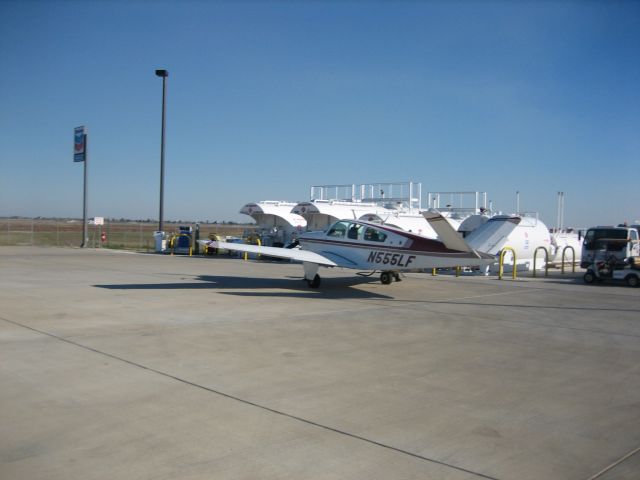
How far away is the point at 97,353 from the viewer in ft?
26.5

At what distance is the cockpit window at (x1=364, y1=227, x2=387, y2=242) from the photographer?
1625 centimetres

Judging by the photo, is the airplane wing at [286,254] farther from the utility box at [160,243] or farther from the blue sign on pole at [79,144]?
the blue sign on pole at [79,144]

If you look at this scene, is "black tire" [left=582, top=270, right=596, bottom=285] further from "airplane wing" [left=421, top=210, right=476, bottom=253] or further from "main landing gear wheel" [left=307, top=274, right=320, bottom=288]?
"main landing gear wheel" [left=307, top=274, right=320, bottom=288]

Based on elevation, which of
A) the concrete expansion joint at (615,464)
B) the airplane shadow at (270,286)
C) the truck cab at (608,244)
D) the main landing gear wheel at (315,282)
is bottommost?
the concrete expansion joint at (615,464)

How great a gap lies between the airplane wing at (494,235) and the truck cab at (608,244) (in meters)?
A: 10.3

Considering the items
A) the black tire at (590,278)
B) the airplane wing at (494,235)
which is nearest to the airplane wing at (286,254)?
the airplane wing at (494,235)

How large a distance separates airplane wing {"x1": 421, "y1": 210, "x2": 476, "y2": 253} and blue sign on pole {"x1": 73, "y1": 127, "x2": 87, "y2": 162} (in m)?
31.9

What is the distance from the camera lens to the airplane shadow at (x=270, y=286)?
622 inches

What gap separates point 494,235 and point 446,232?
2.16 meters

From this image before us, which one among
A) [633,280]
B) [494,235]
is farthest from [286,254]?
[633,280]

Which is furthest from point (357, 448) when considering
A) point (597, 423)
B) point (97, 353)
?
point (97, 353)

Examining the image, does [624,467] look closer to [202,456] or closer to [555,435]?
[555,435]

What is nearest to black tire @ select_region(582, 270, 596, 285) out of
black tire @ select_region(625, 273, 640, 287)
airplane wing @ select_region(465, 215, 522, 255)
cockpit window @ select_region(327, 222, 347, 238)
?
black tire @ select_region(625, 273, 640, 287)

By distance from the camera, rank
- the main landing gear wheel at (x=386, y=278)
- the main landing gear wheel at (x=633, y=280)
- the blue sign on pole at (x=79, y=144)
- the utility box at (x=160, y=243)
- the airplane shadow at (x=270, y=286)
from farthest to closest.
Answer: the blue sign on pole at (x=79, y=144) → the utility box at (x=160, y=243) → the main landing gear wheel at (x=633, y=280) → the main landing gear wheel at (x=386, y=278) → the airplane shadow at (x=270, y=286)
